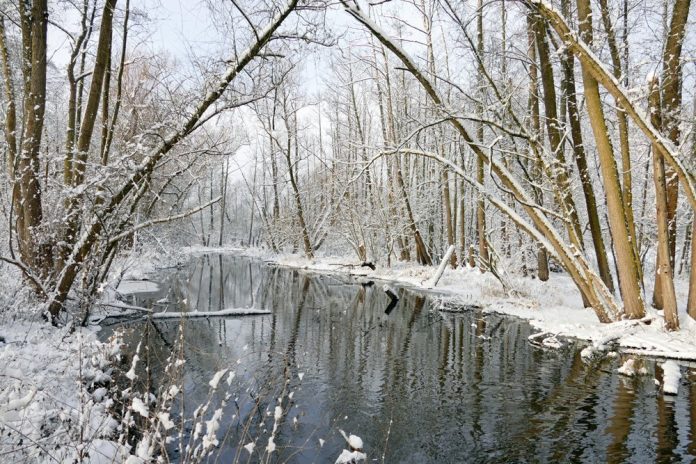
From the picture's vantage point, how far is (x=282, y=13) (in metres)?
6.61

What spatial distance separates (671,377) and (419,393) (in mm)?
3880

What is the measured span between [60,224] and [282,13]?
5.06 m

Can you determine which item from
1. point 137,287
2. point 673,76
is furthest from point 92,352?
point 673,76

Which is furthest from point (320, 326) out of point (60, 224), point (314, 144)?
point (314, 144)

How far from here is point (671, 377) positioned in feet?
22.1

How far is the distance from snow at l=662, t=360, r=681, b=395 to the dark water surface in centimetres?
14

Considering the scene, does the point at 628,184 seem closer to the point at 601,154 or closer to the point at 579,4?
the point at 601,154

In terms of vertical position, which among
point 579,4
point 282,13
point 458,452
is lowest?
point 458,452

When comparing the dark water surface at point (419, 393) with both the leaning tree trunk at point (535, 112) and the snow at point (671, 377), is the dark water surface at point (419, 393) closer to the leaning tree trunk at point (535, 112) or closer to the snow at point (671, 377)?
the snow at point (671, 377)

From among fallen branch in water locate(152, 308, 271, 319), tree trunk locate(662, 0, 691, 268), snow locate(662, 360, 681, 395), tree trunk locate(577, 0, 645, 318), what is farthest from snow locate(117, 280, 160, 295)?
tree trunk locate(662, 0, 691, 268)

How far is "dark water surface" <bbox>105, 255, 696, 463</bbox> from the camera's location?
477cm

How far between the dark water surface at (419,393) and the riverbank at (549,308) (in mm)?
674

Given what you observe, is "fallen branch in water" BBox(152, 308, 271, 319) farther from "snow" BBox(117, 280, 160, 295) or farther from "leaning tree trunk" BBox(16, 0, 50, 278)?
"snow" BBox(117, 280, 160, 295)

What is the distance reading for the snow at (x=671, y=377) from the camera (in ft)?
20.6
